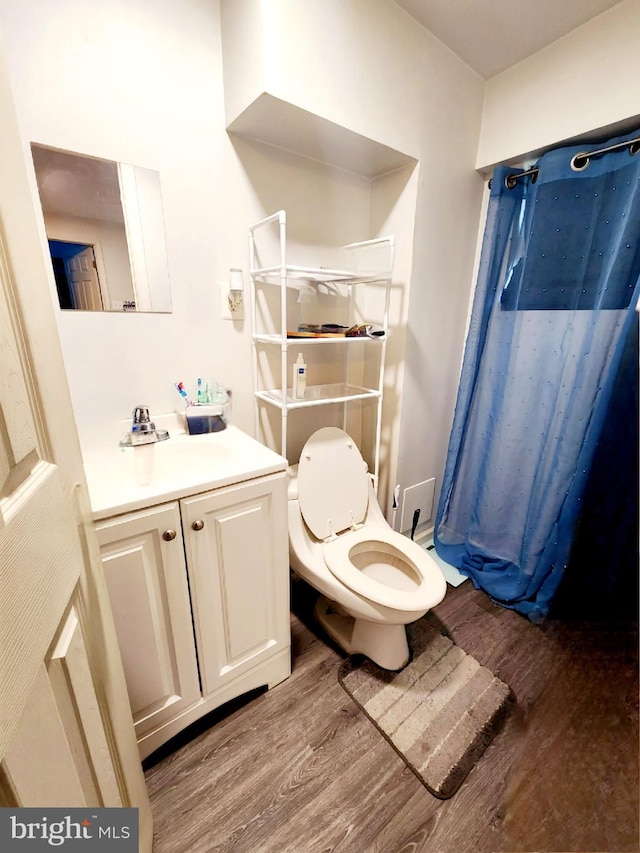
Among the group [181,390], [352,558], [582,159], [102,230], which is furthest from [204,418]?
[582,159]

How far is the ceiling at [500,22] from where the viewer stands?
1.18 m

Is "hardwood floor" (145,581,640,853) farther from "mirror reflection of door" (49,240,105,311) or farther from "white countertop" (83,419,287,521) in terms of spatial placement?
"mirror reflection of door" (49,240,105,311)

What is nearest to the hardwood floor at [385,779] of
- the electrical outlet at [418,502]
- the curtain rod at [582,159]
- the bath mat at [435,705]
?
the bath mat at [435,705]

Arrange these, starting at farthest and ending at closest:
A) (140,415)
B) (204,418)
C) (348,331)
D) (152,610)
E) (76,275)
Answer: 1. (348,331)
2. (204,418)
3. (140,415)
4. (76,275)
5. (152,610)

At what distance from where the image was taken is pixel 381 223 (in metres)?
1.62

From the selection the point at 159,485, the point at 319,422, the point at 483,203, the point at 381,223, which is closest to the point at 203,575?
the point at 159,485

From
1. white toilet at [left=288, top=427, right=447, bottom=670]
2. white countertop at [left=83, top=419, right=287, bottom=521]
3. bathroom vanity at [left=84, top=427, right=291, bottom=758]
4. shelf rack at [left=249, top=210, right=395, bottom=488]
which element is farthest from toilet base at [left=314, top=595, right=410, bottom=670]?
white countertop at [left=83, top=419, right=287, bottom=521]

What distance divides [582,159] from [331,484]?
161cm

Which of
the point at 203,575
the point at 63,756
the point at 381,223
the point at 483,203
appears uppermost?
the point at 483,203

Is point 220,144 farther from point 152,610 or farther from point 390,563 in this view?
point 390,563

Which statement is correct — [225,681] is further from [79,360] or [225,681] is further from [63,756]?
[79,360]

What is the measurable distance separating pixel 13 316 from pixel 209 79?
49.0 inches

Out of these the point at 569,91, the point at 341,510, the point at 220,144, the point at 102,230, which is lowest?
the point at 341,510

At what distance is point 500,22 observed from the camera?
1247 mm
